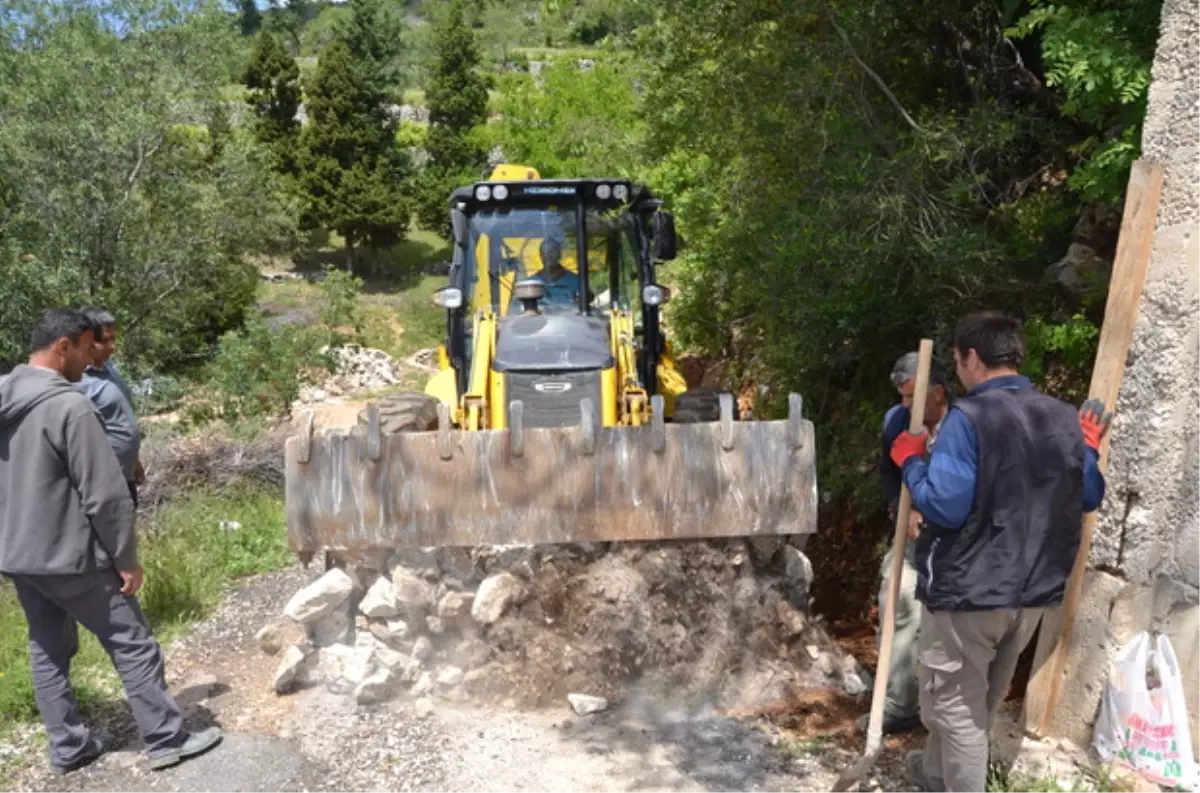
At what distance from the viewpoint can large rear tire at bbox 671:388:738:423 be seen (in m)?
5.86

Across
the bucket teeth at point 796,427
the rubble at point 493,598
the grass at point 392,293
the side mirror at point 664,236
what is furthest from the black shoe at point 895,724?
the grass at point 392,293

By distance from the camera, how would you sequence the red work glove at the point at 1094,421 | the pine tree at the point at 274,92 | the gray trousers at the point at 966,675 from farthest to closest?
the pine tree at the point at 274,92 → the red work glove at the point at 1094,421 → the gray trousers at the point at 966,675

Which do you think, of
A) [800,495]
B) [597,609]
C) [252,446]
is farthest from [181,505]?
[800,495]

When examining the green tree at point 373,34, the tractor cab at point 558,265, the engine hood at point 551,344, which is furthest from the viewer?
the green tree at point 373,34

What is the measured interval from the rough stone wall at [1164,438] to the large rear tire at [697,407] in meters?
2.50

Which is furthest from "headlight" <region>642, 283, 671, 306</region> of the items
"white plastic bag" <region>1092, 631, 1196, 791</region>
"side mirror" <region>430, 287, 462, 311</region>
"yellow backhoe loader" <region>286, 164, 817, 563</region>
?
"white plastic bag" <region>1092, 631, 1196, 791</region>

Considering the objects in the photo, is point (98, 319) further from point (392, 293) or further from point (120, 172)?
point (392, 293)

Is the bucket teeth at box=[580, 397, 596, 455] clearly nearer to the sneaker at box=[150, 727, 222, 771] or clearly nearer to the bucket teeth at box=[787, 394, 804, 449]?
the bucket teeth at box=[787, 394, 804, 449]

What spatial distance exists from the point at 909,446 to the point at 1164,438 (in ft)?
3.20

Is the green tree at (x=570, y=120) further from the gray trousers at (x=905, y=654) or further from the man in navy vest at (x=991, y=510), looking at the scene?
the man in navy vest at (x=991, y=510)

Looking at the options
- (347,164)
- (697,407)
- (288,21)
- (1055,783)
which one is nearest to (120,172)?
(347,164)

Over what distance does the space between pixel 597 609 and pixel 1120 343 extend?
2.48 m

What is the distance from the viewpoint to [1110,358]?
364 centimetres

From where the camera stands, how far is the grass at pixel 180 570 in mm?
4824
